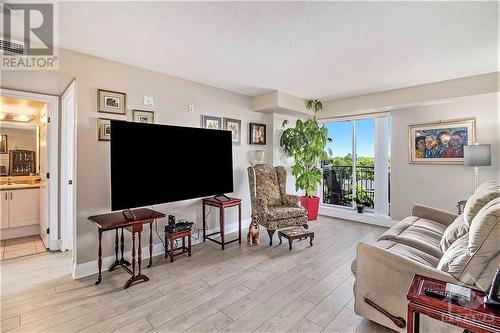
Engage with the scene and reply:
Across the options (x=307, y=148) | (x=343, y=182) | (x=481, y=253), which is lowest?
(x=481, y=253)

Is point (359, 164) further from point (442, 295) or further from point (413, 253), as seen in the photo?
point (442, 295)

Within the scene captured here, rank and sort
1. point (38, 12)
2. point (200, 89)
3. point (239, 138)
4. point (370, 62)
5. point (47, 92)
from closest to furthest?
1. point (38, 12)
2. point (370, 62)
3. point (47, 92)
4. point (200, 89)
5. point (239, 138)

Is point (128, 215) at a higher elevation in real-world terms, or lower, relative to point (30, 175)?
lower

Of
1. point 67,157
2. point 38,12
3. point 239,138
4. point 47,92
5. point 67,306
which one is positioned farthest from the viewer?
point 239,138

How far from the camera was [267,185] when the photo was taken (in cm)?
420

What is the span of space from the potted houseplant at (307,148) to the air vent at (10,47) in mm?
3941

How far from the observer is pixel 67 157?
3375mm

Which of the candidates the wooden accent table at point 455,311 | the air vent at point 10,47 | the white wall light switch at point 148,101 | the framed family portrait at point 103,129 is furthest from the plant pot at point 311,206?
the air vent at point 10,47

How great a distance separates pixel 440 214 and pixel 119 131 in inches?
154

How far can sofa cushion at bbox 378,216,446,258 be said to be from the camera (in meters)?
2.14

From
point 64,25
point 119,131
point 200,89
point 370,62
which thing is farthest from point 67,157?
point 370,62

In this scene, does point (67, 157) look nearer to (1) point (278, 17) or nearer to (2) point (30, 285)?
(2) point (30, 285)

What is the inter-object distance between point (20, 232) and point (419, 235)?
5672 mm

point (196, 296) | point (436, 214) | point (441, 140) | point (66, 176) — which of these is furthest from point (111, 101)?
point (441, 140)
